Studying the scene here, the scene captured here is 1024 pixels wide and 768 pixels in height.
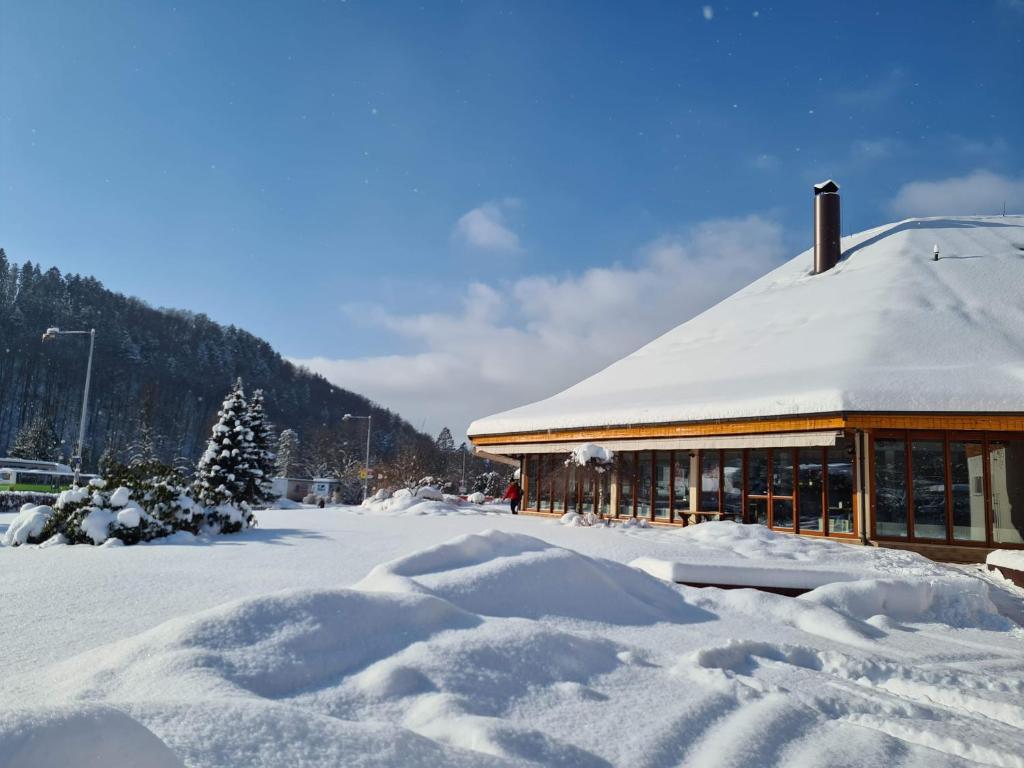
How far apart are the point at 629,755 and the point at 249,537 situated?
8.67m

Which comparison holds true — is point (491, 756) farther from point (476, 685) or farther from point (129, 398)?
point (129, 398)

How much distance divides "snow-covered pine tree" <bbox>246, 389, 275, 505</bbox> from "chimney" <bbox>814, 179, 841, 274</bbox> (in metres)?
23.9

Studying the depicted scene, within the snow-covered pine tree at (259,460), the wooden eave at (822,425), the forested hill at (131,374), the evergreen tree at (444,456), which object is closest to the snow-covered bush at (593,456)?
the wooden eave at (822,425)

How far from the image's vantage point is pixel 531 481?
21.5 m

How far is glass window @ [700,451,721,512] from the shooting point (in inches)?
639

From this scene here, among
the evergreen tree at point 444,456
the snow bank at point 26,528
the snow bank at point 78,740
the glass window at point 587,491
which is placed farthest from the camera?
the evergreen tree at point 444,456

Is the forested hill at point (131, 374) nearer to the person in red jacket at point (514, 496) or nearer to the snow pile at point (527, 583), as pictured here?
the person in red jacket at point (514, 496)

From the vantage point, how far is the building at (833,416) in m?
13.2

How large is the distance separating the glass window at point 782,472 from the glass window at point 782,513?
0.18 metres

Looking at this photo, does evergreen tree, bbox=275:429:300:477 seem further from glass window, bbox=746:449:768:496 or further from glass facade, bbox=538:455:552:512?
glass window, bbox=746:449:768:496

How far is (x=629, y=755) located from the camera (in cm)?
317

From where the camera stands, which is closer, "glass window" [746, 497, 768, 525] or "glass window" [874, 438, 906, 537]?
"glass window" [874, 438, 906, 537]

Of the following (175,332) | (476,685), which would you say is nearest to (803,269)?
(476,685)

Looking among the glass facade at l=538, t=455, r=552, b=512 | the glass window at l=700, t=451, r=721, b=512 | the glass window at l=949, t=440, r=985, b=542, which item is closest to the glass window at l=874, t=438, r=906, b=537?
the glass window at l=949, t=440, r=985, b=542
